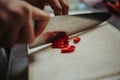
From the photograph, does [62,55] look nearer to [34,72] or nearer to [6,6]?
[34,72]

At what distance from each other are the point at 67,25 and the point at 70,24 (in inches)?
0.6

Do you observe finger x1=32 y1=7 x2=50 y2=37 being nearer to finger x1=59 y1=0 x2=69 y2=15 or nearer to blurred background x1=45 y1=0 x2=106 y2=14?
finger x1=59 y1=0 x2=69 y2=15

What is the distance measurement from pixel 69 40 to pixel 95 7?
18.3 inches

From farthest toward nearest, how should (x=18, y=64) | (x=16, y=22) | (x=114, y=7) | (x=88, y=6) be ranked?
(x=88, y=6) → (x=114, y=7) → (x=18, y=64) → (x=16, y=22)

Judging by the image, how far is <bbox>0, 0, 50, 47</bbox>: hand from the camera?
294mm

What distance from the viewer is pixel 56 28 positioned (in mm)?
768

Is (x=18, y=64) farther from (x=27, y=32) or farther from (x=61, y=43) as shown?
(x=27, y=32)

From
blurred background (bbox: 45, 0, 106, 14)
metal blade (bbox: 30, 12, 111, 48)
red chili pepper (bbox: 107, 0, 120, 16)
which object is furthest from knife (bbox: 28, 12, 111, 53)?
blurred background (bbox: 45, 0, 106, 14)

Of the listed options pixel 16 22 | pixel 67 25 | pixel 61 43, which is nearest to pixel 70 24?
pixel 67 25

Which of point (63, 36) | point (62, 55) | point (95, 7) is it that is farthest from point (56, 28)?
point (95, 7)

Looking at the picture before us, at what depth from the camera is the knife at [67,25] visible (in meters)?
0.71

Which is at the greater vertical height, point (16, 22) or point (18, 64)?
point (16, 22)

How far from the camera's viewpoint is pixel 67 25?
0.79 metres

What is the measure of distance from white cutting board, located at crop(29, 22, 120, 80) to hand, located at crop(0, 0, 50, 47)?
22cm
